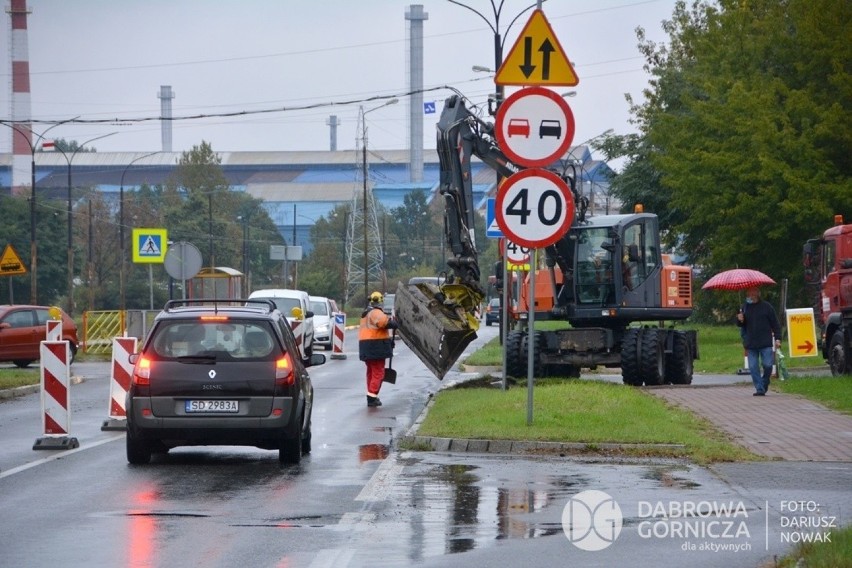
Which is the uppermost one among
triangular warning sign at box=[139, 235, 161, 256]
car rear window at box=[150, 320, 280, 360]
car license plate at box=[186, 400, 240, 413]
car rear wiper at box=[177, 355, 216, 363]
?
triangular warning sign at box=[139, 235, 161, 256]

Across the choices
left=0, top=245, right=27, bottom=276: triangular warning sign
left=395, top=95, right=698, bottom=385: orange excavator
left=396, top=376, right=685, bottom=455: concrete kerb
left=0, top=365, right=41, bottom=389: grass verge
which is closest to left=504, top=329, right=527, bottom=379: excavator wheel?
left=395, top=95, right=698, bottom=385: orange excavator

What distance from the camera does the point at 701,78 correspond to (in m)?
46.8

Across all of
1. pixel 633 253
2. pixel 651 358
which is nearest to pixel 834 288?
pixel 633 253

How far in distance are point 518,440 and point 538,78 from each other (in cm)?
364

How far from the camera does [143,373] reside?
14.5 meters

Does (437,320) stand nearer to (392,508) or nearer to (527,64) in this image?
(527,64)

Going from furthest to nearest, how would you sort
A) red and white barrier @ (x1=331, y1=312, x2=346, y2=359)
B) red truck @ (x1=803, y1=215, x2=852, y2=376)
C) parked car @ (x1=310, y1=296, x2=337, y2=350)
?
1. parked car @ (x1=310, y1=296, x2=337, y2=350)
2. red and white barrier @ (x1=331, y1=312, x2=346, y2=359)
3. red truck @ (x1=803, y1=215, x2=852, y2=376)

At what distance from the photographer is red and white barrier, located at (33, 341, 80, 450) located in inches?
642

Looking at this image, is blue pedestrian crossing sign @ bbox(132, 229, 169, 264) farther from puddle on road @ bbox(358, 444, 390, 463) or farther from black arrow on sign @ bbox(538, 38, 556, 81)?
black arrow on sign @ bbox(538, 38, 556, 81)

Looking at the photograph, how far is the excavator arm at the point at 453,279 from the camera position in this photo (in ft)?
79.9

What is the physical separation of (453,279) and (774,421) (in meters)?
8.27

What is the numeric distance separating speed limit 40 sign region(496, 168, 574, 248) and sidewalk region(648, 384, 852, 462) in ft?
9.56

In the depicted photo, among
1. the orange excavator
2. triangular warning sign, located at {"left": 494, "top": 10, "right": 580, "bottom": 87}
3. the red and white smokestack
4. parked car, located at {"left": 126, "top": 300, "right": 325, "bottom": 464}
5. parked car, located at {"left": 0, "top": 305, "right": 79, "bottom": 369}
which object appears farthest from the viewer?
the red and white smokestack

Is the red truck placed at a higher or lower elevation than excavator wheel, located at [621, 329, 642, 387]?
higher
